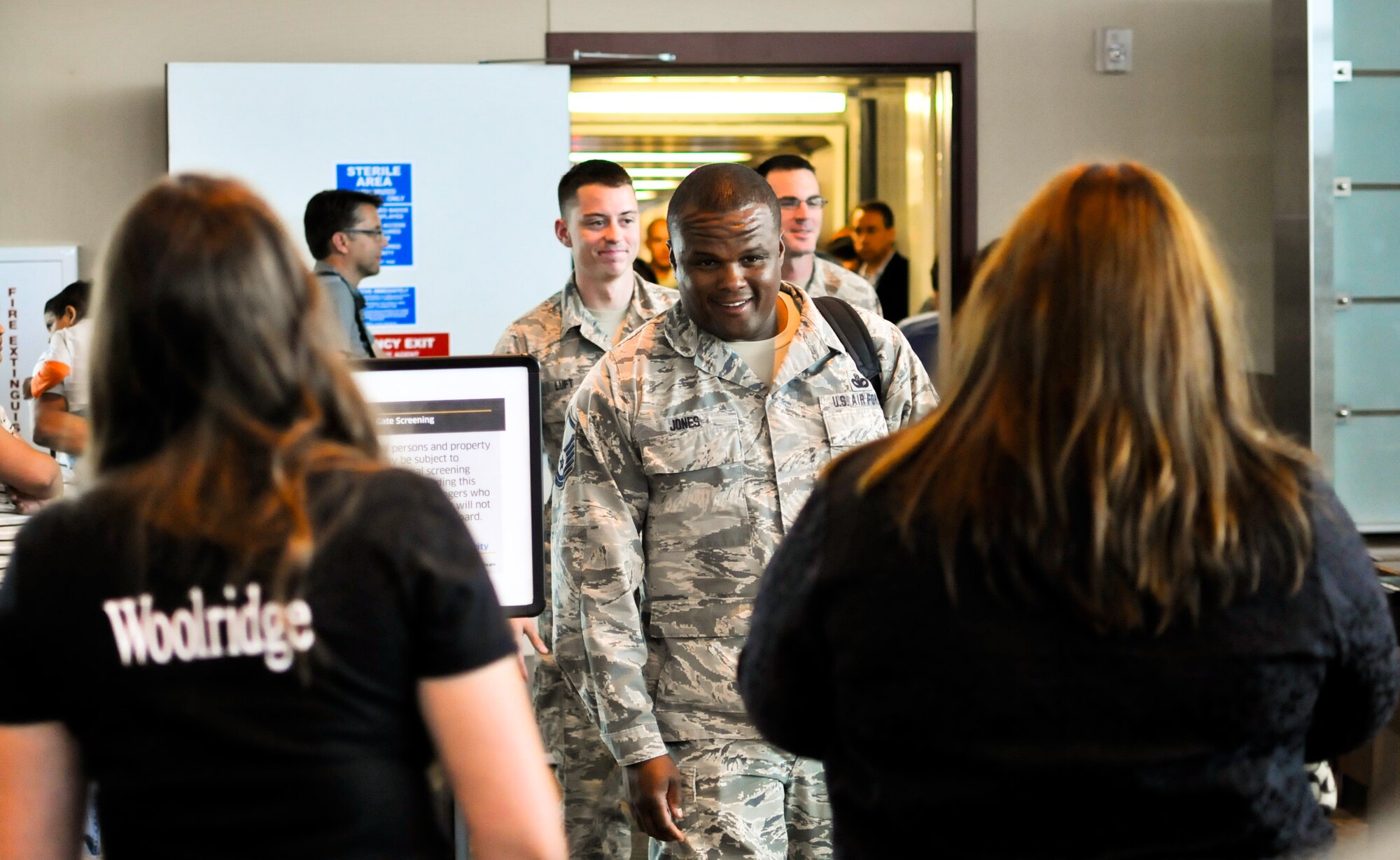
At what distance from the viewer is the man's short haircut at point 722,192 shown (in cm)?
229

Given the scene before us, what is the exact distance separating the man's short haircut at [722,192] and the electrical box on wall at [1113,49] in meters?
3.01

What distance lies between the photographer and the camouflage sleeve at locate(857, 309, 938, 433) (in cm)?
240

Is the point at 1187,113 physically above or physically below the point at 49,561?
above

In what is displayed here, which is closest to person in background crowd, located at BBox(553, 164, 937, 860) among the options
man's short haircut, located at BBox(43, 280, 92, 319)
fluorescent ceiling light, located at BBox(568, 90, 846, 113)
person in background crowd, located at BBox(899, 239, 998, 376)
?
person in background crowd, located at BBox(899, 239, 998, 376)

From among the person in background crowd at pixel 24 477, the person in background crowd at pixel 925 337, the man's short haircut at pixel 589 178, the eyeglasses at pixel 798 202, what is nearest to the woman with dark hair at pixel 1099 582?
the person in background crowd at pixel 24 477

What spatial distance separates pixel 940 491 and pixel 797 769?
1219 mm

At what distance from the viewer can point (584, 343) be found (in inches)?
136

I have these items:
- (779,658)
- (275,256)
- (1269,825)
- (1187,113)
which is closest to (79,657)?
(275,256)

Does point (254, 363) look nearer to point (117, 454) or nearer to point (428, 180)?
point (117, 454)

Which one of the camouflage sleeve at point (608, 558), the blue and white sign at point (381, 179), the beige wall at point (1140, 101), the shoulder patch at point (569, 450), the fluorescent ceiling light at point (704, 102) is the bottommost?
the camouflage sleeve at point (608, 558)

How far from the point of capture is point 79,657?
1089 millimetres

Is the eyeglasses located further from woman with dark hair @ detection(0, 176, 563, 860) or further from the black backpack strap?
woman with dark hair @ detection(0, 176, 563, 860)

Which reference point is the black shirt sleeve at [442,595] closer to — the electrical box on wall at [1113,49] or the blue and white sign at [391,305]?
the blue and white sign at [391,305]

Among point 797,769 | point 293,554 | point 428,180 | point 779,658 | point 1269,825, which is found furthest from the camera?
point 428,180
